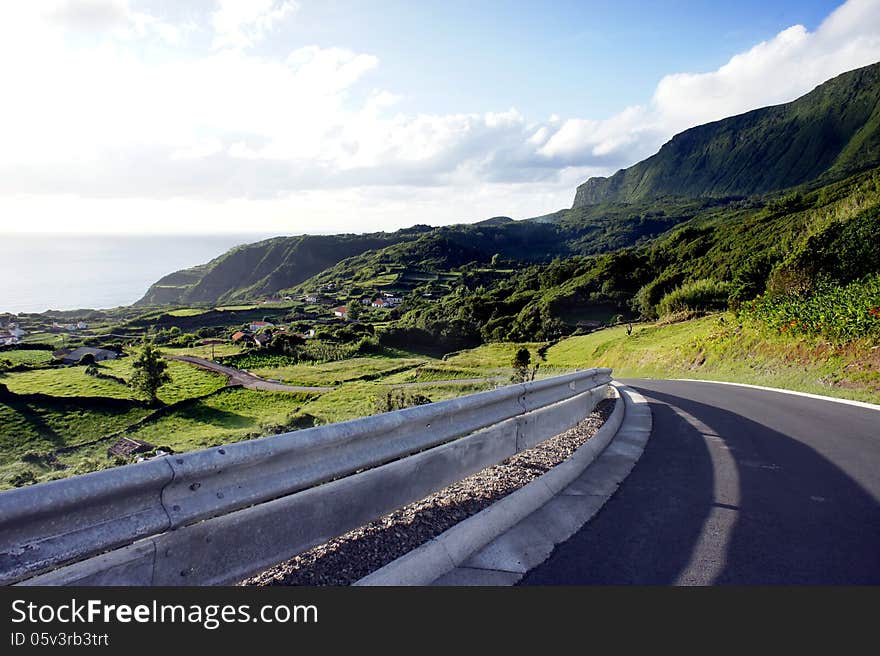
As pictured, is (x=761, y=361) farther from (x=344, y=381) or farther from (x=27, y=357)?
(x=27, y=357)

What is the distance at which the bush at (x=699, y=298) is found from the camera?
51.0m

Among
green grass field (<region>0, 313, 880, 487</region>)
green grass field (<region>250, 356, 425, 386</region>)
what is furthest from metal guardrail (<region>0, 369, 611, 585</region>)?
green grass field (<region>250, 356, 425, 386</region>)

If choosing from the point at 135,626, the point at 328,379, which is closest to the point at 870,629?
the point at 135,626

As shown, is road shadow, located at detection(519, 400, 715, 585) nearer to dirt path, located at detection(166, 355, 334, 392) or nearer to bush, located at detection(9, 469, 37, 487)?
bush, located at detection(9, 469, 37, 487)

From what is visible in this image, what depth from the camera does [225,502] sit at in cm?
254

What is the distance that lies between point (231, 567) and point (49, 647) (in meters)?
0.72

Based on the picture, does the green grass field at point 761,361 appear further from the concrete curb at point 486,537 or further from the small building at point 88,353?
the small building at point 88,353

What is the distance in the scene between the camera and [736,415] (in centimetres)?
892

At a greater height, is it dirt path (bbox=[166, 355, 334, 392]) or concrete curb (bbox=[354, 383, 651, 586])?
concrete curb (bbox=[354, 383, 651, 586])

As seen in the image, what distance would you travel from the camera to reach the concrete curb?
2.84 m

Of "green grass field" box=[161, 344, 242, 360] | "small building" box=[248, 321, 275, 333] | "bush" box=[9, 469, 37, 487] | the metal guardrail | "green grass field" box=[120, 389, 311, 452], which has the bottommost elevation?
"green grass field" box=[120, 389, 311, 452]

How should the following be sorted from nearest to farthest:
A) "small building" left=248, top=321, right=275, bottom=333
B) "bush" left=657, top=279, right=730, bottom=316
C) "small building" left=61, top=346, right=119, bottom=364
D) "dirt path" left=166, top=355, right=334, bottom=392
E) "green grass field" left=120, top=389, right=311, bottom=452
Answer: "green grass field" left=120, top=389, right=311, bottom=452, "bush" left=657, top=279, right=730, bottom=316, "dirt path" left=166, top=355, right=334, bottom=392, "small building" left=61, top=346, right=119, bottom=364, "small building" left=248, top=321, right=275, bottom=333

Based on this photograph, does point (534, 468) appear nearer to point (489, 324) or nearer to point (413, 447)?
point (413, 447)

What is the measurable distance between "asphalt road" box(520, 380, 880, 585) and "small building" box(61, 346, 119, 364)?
9609 centimetres
